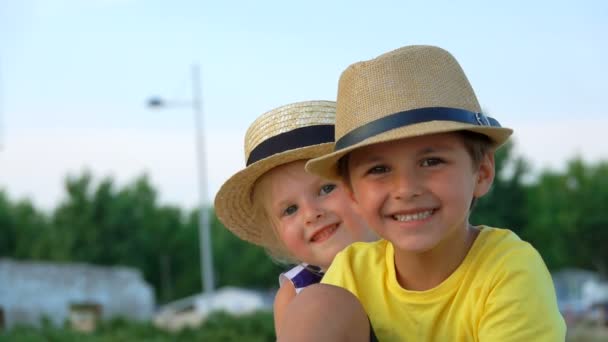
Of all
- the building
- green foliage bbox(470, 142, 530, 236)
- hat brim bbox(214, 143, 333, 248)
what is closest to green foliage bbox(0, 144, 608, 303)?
green foliage bbox(470, 142, 530, 236)

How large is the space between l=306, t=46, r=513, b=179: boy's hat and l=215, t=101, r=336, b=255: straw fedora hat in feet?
2.33

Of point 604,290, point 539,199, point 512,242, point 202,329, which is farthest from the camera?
point 604,290

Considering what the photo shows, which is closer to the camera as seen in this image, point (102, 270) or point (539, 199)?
point (102, 270)

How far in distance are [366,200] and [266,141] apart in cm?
100

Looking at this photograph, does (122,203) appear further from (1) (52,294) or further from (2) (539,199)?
(2) (539,199)

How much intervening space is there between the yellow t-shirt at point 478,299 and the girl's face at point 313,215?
56 centimetres

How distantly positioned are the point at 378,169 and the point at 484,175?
0.93ft

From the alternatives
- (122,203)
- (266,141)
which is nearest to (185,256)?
(122,203)

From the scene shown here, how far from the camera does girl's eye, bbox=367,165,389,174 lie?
240cm

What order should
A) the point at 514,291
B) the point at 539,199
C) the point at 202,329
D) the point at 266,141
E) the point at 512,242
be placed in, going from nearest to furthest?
the point at 514,291, the point at 512,242, the point at 266,141, the point at 202,329, the point at 539,199

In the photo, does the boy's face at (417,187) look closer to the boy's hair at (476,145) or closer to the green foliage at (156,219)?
the boy's hair at (476,145)

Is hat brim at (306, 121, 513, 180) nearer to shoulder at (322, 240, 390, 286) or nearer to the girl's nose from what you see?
shoulder at (322, 240, 390, 286)

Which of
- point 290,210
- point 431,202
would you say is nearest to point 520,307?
point 431,202

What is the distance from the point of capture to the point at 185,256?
5184 centimetres
